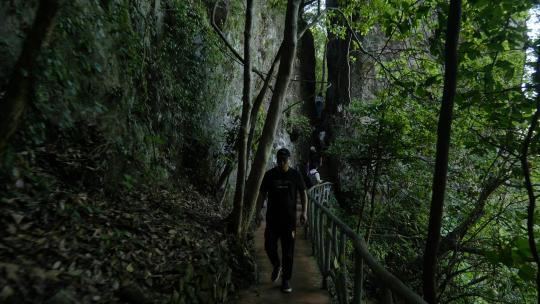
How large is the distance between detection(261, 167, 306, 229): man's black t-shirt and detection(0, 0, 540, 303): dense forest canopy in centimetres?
91

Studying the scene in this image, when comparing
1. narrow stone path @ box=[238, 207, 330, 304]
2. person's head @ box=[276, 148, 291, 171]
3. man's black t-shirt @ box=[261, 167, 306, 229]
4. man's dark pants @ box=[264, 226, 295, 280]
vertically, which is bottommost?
narrow stone path @ box=[238, 207, 330, 304]

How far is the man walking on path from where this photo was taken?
5.27 meters

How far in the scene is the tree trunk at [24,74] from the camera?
8.91 feet

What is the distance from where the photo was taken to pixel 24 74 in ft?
8.93

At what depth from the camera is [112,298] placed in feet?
10.3

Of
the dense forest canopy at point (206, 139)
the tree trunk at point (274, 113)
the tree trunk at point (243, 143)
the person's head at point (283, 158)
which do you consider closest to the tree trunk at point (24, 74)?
the dense forest canopy at point (206, 139)

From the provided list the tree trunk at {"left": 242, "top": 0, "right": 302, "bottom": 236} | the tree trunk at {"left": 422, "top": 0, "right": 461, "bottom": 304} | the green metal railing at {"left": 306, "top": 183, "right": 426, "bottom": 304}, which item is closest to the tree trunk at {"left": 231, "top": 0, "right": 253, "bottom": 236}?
the tree trunk at {"left": 242, "top": 0, "right": 302, "bottom": 236}

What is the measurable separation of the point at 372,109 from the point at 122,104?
5.55 metres

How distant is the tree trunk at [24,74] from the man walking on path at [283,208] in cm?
321

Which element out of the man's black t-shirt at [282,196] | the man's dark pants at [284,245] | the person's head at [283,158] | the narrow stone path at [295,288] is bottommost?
the narrow stone path at [295,288]

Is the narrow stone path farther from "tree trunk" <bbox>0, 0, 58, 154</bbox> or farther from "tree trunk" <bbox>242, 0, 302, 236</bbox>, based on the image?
"tree trunk" <bbox>0, 0, 58, 154</bbox>

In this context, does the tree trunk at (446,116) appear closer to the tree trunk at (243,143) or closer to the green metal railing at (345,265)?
the green metal railing at (345,265)

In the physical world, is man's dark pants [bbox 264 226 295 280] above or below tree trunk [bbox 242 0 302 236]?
below

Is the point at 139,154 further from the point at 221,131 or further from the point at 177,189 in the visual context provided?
the point at 221,131
